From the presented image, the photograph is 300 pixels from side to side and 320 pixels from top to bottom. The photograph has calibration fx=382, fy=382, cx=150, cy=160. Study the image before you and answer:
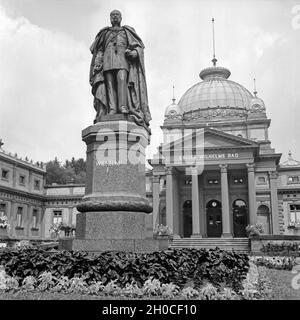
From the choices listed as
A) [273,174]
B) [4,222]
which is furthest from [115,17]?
[273,174]

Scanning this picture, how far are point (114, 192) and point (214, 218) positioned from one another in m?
43.0

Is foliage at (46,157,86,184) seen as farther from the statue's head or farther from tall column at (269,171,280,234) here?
the statue's head

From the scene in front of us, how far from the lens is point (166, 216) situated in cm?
4700

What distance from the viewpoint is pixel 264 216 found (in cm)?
4938

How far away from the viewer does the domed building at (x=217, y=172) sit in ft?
145

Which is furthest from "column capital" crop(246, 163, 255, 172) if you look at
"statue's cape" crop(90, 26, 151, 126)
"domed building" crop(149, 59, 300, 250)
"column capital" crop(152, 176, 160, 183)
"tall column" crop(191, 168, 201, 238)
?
"statue's cape" crop(90, 26, 151, 126)


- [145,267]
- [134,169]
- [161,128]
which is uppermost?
[161,128]

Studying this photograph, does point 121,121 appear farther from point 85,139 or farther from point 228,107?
point 228,107

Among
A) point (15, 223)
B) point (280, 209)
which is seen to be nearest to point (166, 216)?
point (280, 209)

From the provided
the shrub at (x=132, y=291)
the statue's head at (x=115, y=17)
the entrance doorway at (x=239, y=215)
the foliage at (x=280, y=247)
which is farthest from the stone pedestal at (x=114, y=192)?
the entrance doorway at (x=239, y=215)

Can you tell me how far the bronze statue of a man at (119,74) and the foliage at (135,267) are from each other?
364 centimetres

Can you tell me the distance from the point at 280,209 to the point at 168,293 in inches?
1926

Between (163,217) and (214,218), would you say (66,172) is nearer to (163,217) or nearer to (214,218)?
(163,217)
